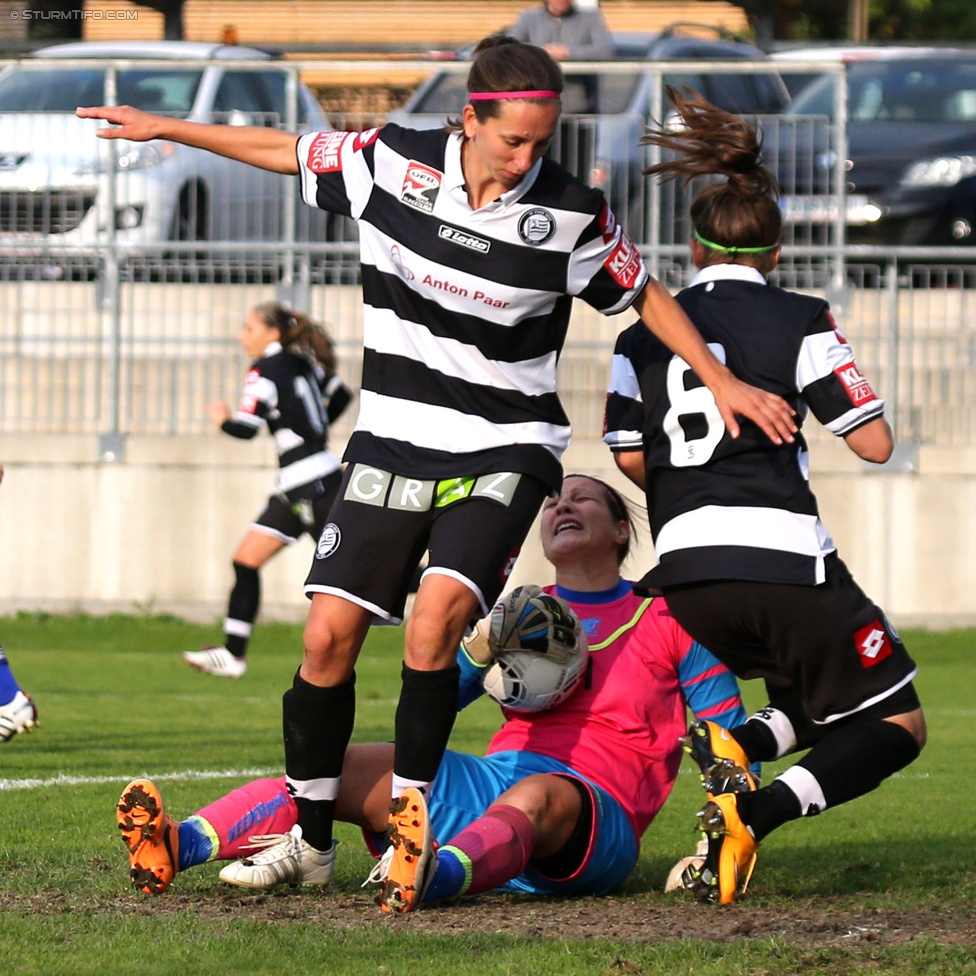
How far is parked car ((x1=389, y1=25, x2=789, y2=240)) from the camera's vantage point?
14.7 meters

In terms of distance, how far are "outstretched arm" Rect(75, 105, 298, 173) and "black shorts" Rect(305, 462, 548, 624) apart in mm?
889

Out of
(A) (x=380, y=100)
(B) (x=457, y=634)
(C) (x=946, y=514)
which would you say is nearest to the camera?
(B) (x=457, y=634)

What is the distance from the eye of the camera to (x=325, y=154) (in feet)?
15.8

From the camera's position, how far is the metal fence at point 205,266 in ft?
46.0

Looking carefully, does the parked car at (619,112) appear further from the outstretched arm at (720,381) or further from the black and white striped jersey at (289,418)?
the outstretched arm at (720,381)

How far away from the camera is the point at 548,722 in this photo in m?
5.06

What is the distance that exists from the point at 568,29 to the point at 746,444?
11.6 m

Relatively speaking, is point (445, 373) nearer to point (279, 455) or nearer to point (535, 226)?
point (535, 226)

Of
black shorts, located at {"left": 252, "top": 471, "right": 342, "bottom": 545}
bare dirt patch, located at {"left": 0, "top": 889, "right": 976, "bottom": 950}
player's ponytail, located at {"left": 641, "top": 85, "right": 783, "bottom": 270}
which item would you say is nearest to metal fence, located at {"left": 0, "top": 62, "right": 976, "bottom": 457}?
black shorts, located at {"left": 252, "top": 471, "right": 342, "bottom": 545}

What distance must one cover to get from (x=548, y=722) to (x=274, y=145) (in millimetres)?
1754

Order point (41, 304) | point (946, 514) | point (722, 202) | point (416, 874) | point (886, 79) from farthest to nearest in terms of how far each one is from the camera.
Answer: point (886, 79) → point (41, 304) → point (946, 514) → point (722, 202) → point (416, 874)

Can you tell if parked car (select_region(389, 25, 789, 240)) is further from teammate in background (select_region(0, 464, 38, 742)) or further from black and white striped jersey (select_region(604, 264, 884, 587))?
black and white striped jersey (select_region(604, 264, 884, 587))

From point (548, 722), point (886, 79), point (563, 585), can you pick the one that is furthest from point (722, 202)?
point (886, 79)

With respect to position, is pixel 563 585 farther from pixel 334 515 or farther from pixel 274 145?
pixel 274 145
